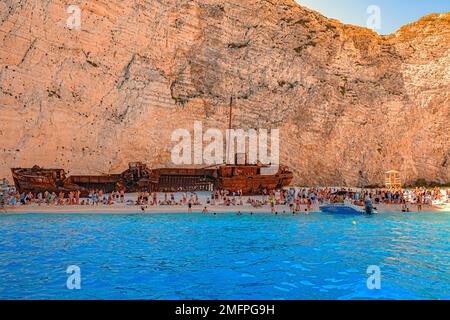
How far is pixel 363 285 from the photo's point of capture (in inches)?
403

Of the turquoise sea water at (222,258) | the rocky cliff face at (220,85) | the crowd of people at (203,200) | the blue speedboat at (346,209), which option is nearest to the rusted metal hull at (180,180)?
the crowd of people at (203,200)

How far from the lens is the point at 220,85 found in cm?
4747

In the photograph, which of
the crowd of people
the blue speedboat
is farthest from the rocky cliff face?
the blue speedboat

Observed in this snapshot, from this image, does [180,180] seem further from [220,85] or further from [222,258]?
[222,258]

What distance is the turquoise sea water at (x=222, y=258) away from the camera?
9766 mm

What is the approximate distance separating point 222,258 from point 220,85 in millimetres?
36728

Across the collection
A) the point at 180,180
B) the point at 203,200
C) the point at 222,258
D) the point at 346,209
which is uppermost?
the point at 180,180

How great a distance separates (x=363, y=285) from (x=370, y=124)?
43067 millimetres

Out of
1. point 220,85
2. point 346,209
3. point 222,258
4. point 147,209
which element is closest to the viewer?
point 222,258

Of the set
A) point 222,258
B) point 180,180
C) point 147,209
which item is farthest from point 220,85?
point 222,258

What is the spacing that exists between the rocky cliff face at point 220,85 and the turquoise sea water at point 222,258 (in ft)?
59.5

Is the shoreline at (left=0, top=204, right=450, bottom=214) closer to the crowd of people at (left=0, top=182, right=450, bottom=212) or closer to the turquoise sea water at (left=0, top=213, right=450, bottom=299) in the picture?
the crowd of people at (left=0, top=182, right=450, bottom=212)

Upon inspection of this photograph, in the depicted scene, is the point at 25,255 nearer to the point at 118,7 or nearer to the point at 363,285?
the point at 363,285

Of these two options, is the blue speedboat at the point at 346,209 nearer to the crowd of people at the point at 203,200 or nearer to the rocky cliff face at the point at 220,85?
the crowd of people at the point at 203,200
